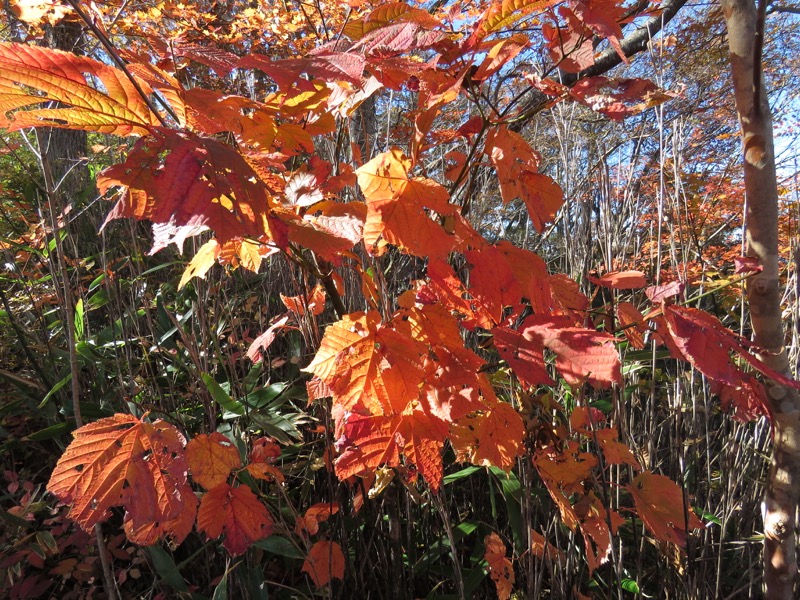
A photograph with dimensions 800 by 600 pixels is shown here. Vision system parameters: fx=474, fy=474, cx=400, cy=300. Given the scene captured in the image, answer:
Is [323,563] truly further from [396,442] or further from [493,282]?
[493,282]

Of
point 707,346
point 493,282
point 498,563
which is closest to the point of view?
point 707,346

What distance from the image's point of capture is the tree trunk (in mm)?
727

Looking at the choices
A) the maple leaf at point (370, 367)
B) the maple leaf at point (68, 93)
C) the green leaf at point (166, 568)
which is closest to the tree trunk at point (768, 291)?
the maple leaf at point (370, 367)

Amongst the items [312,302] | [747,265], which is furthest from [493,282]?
[312,302]

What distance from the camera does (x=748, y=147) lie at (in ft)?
2.45

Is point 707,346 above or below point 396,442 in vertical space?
above

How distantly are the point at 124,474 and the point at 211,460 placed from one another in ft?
0.65

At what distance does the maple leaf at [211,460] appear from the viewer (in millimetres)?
880

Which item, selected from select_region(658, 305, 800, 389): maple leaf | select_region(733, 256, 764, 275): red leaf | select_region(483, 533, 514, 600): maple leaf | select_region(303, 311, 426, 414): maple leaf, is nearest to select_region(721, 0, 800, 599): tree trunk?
select_region(733, 256, 764, 275): red leaf

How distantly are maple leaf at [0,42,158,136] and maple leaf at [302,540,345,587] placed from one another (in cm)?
84

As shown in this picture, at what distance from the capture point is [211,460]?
2.91 ft

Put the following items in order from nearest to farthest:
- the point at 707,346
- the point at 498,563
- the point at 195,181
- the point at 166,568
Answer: the point at 195,181 < the point at 707,346 < the point at 498,563 < the point at 166,568

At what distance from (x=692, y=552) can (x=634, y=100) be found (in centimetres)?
92

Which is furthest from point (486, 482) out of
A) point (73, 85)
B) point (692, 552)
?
point (73, 85)
